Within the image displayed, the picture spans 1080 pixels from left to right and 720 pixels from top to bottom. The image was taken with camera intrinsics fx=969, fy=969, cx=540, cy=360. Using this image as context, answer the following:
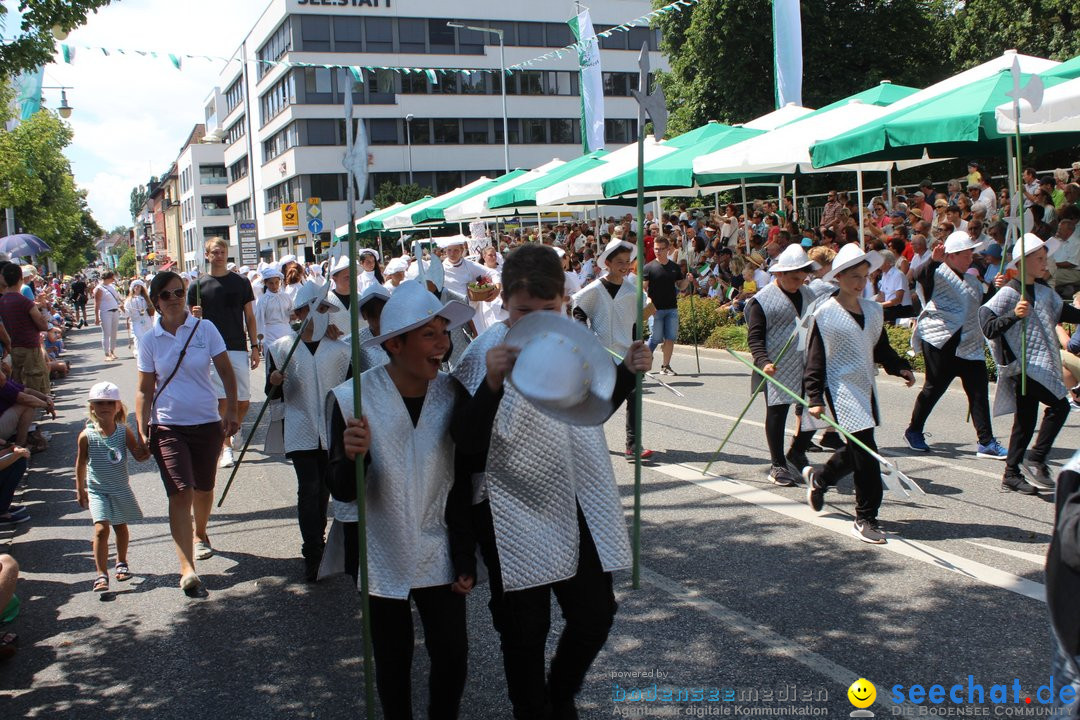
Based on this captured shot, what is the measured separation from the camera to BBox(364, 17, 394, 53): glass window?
5666 centimetres

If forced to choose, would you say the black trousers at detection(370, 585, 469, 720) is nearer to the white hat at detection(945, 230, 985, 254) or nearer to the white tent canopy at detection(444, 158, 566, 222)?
the white hat at detection(945, 230, 985, 254)

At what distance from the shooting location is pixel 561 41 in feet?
199

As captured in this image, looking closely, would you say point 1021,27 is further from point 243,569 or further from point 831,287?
point 243,569

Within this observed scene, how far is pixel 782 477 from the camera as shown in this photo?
7340mm

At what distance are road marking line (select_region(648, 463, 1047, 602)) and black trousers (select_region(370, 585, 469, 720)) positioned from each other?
2376 mm

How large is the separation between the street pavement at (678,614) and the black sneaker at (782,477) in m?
0.17

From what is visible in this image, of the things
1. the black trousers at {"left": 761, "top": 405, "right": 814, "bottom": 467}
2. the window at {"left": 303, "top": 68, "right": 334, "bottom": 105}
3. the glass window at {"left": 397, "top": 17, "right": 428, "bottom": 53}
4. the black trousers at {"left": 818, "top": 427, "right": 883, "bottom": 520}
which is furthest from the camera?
the glass window at {"left": 397, "top": 17, "right": 428, "bottom": 53}

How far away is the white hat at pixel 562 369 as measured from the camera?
277 centimetres

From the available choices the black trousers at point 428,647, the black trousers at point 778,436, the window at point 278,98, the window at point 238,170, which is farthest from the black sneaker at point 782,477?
the window at point 238,170

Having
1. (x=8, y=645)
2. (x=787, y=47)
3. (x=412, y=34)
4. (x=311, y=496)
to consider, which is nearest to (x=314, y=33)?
(x=412, y=34)

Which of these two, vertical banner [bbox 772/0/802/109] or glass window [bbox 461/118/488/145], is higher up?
glass window [bbox 461/118/488/145]

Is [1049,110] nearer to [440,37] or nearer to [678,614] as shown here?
[678,614]

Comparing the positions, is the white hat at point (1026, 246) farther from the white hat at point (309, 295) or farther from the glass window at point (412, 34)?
the glass window at point (412, 34)

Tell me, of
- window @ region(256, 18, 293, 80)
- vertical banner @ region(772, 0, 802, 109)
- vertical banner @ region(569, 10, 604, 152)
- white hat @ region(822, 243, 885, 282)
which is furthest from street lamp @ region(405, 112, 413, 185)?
white hat @ region(822, 243, 885, 282)
